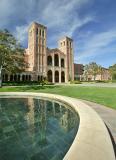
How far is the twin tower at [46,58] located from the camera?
Result: 233ft

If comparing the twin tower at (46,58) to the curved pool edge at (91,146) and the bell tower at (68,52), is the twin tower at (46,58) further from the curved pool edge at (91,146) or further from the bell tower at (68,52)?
the curved pool edge at (91,146)

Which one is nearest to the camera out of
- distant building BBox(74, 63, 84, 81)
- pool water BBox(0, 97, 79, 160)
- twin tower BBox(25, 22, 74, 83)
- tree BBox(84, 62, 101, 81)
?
pool water BBox(0, 97, 79, 160)

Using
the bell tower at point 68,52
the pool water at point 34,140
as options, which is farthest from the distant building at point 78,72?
the pool water at point 34,140

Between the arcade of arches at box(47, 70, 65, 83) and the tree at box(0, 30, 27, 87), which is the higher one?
the tree at box(0, 30, 27, 87)

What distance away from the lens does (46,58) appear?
7519cm

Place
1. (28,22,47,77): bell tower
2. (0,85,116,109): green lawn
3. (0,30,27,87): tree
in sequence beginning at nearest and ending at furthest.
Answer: (0,85,116,109): green lawn
(0,30,27,87): tree
(28,22,47,77): bell tower

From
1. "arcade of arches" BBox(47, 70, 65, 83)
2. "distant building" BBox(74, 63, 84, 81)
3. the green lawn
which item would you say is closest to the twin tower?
"arcade of arches" BBox(47, 70, 65, 83)

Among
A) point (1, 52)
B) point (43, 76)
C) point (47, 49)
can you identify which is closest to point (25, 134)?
point (1, 52)

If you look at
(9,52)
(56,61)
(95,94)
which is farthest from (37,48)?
(95,94)

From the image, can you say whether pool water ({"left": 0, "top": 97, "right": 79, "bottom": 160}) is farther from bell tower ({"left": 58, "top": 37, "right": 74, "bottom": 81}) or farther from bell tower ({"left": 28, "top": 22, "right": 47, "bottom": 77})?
bell tower ({"left": 58, "top": 37, "right": 74, "bottom": 81})

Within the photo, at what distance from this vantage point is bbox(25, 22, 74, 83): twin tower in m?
71.0

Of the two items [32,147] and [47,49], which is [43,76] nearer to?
[47,49]

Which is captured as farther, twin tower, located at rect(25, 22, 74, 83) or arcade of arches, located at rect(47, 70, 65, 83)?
arcade of arches, located at rect(47, 70, 65, 83)

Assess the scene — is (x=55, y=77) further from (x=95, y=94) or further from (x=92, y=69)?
(x=95, y=94)
